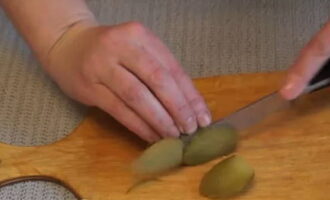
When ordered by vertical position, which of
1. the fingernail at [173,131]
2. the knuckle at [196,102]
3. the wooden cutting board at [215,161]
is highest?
the knuckle at [196,102]

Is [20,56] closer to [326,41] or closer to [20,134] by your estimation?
[20,134]

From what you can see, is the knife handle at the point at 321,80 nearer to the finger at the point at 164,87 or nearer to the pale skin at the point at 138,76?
the pale skin at the point at 138,76

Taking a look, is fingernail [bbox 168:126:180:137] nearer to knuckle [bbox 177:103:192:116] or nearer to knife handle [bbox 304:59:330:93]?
knuckle [bbox 177:103:192:116]

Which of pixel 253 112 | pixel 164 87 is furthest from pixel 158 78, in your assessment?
pixel 253 112

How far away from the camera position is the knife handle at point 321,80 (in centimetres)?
78

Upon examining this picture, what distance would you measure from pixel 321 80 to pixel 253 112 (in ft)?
0.26

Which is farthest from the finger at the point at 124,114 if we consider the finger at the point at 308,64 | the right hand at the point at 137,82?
the finger at the point at 308,64

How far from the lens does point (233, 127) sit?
81cm

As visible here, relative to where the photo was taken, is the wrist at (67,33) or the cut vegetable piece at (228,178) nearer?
the cut vegetable piece at (228,178)

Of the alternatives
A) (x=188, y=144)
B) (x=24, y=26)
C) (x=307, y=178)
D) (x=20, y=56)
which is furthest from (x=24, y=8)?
(x=307, y=178)

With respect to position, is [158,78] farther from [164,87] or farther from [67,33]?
[67,33]

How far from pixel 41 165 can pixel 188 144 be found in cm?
17

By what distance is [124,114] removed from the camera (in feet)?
2.64

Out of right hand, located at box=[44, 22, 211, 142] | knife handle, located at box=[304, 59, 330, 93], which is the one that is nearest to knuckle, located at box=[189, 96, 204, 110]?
right hand, located at box=[44, 22, 211, 142]
